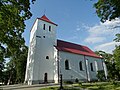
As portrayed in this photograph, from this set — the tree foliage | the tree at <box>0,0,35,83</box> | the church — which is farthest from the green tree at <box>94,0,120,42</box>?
the church

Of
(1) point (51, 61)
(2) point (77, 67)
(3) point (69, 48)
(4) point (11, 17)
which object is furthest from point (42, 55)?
(4) point (11, 17)

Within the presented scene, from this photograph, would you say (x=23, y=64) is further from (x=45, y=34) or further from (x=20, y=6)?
(x=20, y=6)

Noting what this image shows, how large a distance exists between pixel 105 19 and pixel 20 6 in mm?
10169

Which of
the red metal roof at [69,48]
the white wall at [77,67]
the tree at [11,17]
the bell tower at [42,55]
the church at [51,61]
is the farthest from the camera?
the red metal roof at [69,48]

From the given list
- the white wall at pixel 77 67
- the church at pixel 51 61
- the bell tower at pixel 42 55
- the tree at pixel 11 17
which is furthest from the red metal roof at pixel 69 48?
the tree at pixel 11 17

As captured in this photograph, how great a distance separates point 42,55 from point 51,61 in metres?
2.54

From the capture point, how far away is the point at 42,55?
28938 mm

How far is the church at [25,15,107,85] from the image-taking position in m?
27.6

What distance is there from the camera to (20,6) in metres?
13.6

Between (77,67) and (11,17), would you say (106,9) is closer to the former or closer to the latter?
(11,17)

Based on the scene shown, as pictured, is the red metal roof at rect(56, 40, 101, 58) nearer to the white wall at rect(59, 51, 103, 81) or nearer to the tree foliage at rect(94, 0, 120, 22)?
the white wall at rect(59, 51, 103, 81)

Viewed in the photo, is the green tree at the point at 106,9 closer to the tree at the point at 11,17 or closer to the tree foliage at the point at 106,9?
the tree foliage at the point at 106,9

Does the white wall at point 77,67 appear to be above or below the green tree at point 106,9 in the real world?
below

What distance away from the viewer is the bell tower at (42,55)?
88.9 ft
